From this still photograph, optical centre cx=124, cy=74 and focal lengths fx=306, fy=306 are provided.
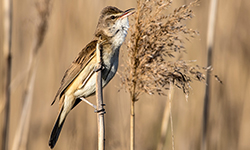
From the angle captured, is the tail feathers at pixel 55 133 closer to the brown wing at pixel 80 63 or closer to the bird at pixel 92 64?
the bird at pixel 92 64

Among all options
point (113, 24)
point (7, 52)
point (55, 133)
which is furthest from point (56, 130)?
point (113, 24)

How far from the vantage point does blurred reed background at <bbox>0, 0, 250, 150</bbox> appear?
3.31 metres

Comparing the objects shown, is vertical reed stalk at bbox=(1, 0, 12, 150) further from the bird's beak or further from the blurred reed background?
the blurred reed background

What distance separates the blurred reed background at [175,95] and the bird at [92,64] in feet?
2.90

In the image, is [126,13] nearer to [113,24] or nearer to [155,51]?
[113,24]

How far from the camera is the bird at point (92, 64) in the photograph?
7.13 feet

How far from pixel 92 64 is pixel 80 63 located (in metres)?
0.11

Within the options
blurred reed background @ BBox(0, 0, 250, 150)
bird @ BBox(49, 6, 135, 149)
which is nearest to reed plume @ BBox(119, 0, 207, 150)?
bird @ BBox(49, 6, 135, 149)

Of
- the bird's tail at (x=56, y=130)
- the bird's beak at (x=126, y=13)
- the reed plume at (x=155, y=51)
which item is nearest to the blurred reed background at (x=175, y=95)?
the bird's tail at (x=56, y=130)

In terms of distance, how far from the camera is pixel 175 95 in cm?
336

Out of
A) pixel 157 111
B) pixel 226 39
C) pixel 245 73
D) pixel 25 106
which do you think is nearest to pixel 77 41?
pixel 157 111

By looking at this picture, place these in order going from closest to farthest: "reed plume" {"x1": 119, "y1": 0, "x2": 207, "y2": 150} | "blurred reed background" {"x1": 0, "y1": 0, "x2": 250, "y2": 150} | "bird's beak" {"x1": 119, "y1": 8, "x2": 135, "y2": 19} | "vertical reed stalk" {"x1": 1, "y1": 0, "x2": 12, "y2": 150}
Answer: "reed plume" {"x1": 119, "y1": 0, "x2": 207, "y2": 150} < "vertical reed stalk" {"x1": 1, "y1": 0, "x2": 12, "y2": 150} < "bird's beak" {"x1": 119, "y1": 8, "x2": 135, "y2": 19} < "blurred reed background" {"x1": 0, "y1": 0, "x2": 250, "y2": 150}

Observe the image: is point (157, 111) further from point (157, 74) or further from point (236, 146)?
point (157, 74)

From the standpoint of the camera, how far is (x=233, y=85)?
133 inches
